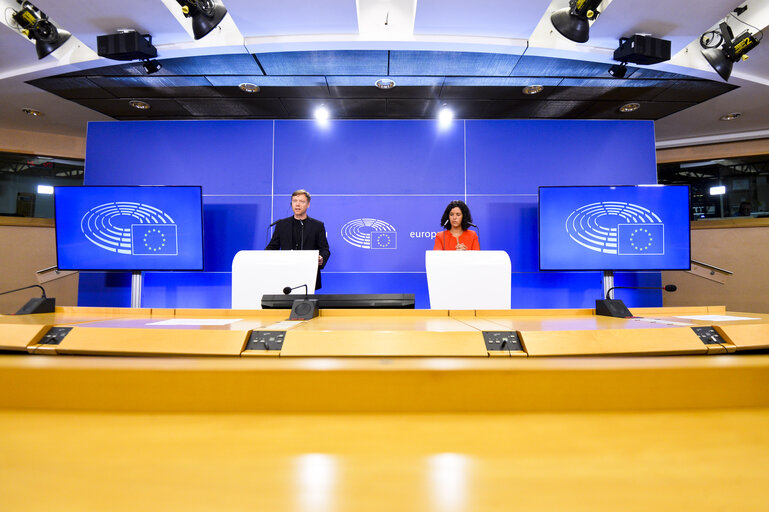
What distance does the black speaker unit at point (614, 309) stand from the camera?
137 cm

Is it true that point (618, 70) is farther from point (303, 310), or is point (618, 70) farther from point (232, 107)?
point (232, 107)

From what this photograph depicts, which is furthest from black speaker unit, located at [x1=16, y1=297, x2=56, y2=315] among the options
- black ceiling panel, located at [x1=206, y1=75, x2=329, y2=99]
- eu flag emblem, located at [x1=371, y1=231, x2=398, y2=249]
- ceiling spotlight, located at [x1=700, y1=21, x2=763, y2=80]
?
ceiling spotlight, located at [x1=700, y1=21, x2=763, y2=80]

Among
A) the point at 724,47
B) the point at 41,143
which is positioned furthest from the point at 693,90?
the point at 41,143

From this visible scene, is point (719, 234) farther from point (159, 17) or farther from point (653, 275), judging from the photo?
point (159, 17)

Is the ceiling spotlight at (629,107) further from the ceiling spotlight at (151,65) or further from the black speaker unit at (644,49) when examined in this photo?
the ceiling spotlight at (151,65)

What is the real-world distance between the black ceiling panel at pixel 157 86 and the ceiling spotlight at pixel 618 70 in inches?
→ 151

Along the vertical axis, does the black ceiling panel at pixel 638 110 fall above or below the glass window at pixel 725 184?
above

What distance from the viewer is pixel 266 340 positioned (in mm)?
892

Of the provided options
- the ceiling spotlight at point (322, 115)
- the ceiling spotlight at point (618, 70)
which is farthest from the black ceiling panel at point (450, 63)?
the ceiling spotlight at point (322, 115)

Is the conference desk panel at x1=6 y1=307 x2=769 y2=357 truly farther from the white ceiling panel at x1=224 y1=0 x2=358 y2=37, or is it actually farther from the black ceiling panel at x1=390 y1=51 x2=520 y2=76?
the black ceiling panel at x1=390 y1=51 x2=520 y2=76

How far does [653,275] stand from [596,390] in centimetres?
416

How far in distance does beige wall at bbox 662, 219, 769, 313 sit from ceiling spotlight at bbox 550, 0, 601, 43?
13.6 feet

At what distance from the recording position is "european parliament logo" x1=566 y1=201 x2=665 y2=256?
11.3ft

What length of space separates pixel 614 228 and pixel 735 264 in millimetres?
2885
